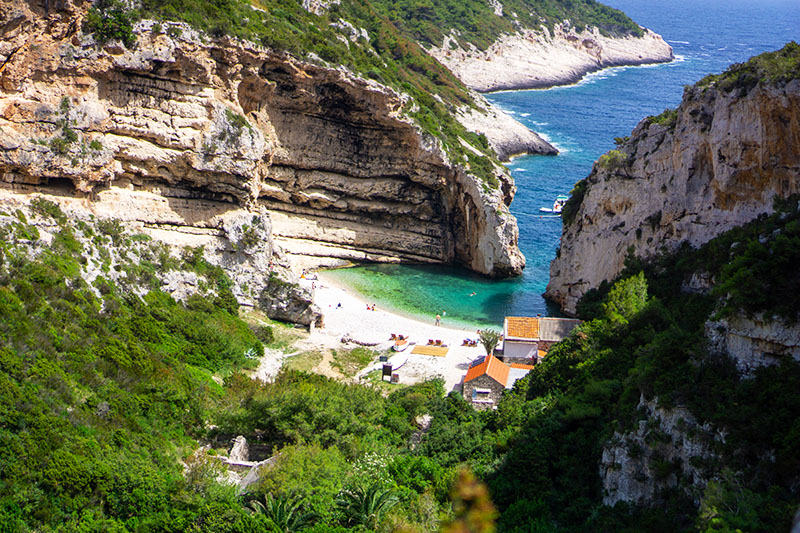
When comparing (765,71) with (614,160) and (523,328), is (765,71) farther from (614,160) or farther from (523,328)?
(523,328)

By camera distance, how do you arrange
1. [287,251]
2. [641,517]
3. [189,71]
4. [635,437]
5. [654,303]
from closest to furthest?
1. [641,517]
2. [635,437]
3. [654,303]
4. [189,71]
5. [287,251]

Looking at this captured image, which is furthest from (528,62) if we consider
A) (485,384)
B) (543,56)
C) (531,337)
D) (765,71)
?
(485,384)

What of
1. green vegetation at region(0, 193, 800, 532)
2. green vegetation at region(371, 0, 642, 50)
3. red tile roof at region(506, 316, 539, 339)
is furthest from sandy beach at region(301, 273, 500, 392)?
green vegetation at region(371, 0, 642, 50)

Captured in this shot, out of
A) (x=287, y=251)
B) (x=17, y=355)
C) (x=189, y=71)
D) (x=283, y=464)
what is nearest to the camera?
(x=283, y=464)

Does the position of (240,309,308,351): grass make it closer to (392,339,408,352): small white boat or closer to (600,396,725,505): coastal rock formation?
(392,339,408,352): small white boat

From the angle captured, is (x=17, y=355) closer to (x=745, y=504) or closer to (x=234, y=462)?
(x=234, y=462)

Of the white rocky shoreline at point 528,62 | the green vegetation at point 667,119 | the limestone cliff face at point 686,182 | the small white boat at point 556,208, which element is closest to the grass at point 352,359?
the limestone cliff face at point 686,182

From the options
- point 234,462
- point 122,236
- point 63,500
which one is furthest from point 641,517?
point 122,236
